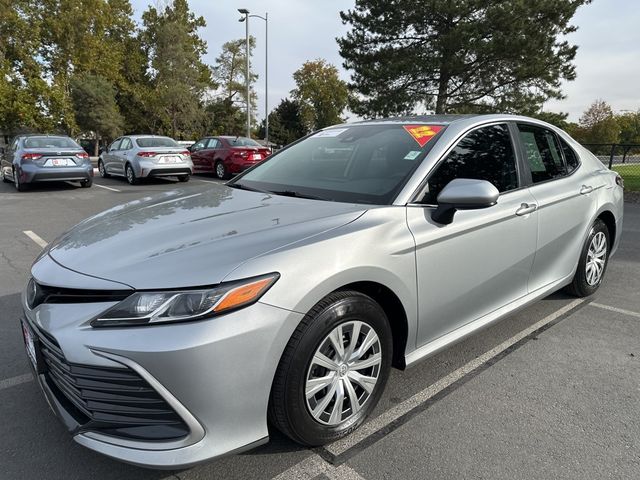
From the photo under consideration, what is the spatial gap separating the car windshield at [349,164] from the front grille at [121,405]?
4.58 ft

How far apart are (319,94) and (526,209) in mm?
57723

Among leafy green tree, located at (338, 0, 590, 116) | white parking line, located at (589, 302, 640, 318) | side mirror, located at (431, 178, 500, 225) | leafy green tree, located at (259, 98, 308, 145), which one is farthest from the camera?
leafy green tree, located at (259, 98, 308, 145)

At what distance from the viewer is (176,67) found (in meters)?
42.2

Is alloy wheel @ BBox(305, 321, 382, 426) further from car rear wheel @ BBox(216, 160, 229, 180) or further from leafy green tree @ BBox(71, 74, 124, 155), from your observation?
leafy green tree @ BBox(71, 74, 124, 155)

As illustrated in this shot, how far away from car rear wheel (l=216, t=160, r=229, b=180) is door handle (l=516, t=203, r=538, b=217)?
43.4 ft

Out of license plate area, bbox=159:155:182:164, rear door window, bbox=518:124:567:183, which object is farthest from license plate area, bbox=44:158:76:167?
rear door window, bbox=518:124:567:183

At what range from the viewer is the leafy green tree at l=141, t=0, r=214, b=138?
4178 cm

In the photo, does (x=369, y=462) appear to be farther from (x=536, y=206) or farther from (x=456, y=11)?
(x=456, y=11)

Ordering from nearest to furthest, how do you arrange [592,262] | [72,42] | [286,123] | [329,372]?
[329,372] → [592,262] → [72,42] → [286,123]

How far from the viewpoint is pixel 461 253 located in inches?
102

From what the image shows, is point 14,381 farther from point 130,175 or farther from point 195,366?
point 130,175

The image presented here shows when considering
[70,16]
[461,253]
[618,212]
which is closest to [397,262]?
[461,253]

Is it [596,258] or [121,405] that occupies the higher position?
[596,258]

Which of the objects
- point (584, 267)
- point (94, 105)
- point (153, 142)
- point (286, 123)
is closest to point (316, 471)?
point (584, 267)
